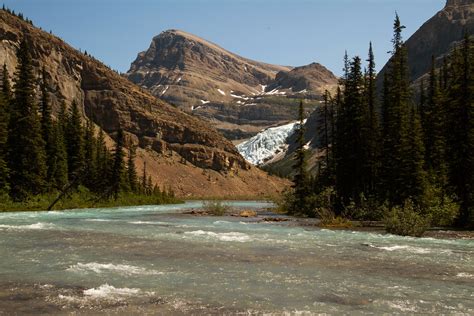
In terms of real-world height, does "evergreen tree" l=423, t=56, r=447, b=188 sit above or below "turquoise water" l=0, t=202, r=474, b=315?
above

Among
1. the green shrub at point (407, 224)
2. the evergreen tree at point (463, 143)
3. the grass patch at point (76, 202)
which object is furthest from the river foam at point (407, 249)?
the grass patch at point (76, 202)

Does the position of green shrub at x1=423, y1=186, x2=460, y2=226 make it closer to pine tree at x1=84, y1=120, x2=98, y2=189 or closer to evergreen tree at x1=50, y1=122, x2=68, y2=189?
evergreen tree at x1=50, y1=122, x2=68, y2=189

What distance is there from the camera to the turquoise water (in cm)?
1093

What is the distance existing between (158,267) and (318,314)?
7.66 meters

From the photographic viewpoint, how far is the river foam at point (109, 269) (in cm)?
1510

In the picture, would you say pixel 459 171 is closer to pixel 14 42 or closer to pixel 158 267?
pixel 158 267

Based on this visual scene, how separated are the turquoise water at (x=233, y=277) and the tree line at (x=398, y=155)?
46.7ft

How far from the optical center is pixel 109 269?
1551 cm

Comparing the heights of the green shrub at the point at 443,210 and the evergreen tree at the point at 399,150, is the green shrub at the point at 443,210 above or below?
below

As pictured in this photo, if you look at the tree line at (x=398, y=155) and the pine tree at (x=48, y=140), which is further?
the pine tree at (x=48, y=140)

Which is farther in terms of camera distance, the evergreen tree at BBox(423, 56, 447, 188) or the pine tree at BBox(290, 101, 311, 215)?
the pine tree at BBox(290, 101, 311, 215)

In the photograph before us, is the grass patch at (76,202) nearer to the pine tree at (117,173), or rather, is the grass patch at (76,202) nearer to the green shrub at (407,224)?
the pine tree at (117,173)

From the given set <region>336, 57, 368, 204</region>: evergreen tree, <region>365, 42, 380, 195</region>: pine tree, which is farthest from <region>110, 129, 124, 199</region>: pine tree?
<region>365, 42, 380, 195</region>: pine tree

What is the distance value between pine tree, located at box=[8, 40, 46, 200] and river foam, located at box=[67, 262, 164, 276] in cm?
4909
